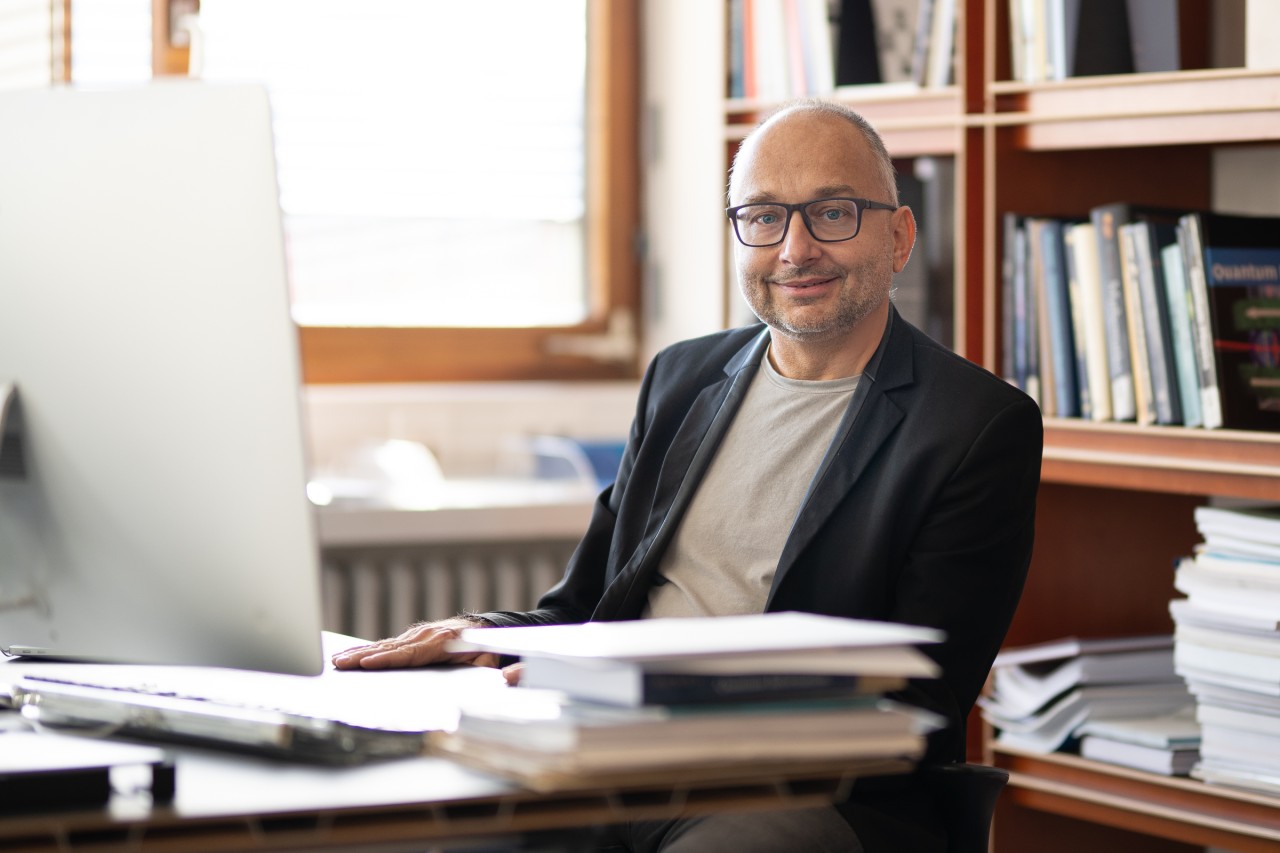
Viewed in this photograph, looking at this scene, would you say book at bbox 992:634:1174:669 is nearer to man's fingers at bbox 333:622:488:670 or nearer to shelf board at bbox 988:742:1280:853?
shelf board at bbox 988:742:1280:853

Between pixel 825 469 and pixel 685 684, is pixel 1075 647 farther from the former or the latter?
pixel 685 684

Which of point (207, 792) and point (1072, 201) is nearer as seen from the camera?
point (207, 792)

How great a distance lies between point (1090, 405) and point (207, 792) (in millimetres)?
1551

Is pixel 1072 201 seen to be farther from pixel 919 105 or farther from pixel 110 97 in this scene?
pixel 110 97

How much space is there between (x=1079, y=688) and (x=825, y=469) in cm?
77

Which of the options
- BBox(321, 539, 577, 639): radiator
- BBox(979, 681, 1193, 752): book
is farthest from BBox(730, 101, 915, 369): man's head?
BBox(321, 539, 577, 639): radiator

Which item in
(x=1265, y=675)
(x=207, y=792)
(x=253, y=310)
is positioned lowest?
(x=1265, y=675)

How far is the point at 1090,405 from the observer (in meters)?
2.27

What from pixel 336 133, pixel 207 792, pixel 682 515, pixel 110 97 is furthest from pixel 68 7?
pixel 207 792

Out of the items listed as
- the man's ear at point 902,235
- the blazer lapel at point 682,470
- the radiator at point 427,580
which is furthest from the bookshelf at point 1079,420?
the radiator at point 427,580

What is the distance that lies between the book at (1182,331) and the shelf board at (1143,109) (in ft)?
0.54

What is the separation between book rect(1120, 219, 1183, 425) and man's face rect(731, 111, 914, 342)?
0.51 metres

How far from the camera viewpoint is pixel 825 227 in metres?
1.86

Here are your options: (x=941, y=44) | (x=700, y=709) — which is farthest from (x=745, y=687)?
(x=941, y=44)
